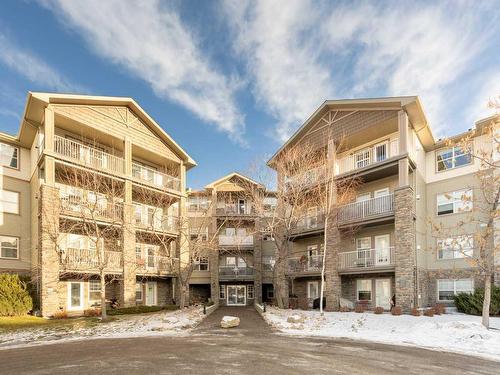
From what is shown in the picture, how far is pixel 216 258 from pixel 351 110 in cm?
1818

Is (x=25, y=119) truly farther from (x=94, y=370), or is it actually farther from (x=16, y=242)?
(x=94, y=370)

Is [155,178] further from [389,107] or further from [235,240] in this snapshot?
[389,107]

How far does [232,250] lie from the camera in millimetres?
34469

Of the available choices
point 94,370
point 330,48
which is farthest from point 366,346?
point 330,48

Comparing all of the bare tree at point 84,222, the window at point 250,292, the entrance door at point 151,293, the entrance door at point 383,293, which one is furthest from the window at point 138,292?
the entrance door at point 383,293

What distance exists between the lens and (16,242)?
23.8 m

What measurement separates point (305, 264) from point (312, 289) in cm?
259

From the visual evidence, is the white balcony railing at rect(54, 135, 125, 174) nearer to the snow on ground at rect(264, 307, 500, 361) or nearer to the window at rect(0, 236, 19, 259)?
the window at rect(0, 236, 19, 259)

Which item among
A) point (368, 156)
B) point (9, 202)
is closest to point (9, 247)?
point (9, 202)

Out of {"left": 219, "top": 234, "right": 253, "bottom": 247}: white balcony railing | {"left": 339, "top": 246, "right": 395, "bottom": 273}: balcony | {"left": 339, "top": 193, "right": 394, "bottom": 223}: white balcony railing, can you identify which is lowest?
{"left": 339, "top": 246, "right": 395, "bottom": 273}: balcony

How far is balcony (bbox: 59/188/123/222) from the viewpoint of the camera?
21547 mm

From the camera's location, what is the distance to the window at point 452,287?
22.8m

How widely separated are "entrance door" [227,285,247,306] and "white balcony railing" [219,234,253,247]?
14.7 feet

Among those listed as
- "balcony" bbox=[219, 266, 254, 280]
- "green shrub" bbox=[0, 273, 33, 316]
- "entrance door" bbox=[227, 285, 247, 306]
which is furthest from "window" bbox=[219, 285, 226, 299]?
"green shrub" bbox=[0, 273, 33, 316]
